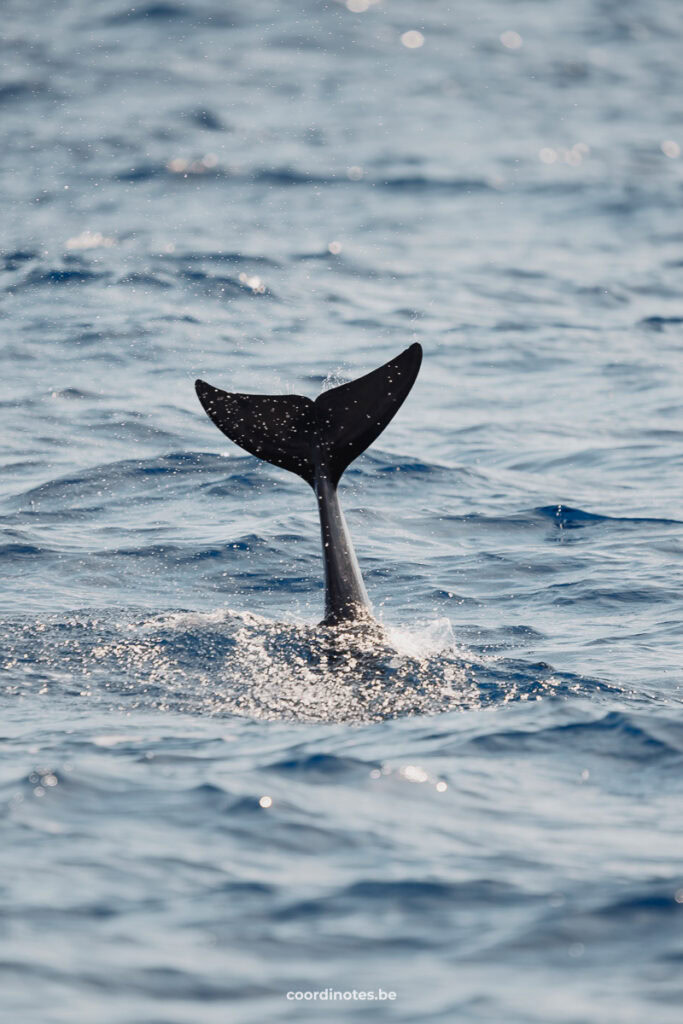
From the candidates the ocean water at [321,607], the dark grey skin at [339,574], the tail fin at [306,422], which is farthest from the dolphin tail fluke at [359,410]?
the ocean water at [321,607]

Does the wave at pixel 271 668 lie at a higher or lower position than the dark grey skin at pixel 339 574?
lower

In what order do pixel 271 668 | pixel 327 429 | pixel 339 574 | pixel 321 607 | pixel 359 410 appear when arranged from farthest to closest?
pixel 321 607, pixel 327 429, pixel 359 410, pixel 339 574, pixel 271 668

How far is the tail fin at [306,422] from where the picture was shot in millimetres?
12125

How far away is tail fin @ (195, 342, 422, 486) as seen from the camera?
39.8 ft

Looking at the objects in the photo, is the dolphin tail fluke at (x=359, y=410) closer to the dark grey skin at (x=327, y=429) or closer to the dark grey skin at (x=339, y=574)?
the dark grey skin at (x=327, y=429)

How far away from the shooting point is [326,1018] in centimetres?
602

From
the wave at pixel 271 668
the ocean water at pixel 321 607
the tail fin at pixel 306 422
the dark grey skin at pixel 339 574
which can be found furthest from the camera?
the tail fin at pixel 306 422

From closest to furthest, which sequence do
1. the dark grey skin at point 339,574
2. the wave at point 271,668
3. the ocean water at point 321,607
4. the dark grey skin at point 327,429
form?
the ocean water at point 321,607 < the wave at point 271,668 < the dark grey skin at point 339,574 < the dark grey skin at point 327,429

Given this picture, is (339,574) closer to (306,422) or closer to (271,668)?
(271,668)

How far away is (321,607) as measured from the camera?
13.2 metres

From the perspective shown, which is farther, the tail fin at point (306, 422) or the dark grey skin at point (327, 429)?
the tail fin at point (306, 422)

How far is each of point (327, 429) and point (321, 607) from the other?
176cm

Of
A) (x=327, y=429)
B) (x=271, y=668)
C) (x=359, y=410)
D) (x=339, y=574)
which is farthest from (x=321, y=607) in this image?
(x=271, y=668)

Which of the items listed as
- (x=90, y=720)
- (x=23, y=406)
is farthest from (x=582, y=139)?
(x=90, y=720)
